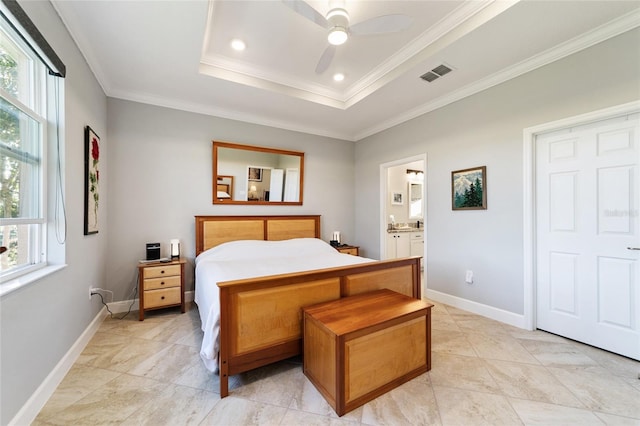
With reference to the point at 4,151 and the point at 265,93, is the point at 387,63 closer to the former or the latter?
the point at 265,93

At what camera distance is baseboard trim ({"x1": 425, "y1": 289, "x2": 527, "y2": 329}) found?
281cm

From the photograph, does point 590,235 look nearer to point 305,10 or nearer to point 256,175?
point 305,10

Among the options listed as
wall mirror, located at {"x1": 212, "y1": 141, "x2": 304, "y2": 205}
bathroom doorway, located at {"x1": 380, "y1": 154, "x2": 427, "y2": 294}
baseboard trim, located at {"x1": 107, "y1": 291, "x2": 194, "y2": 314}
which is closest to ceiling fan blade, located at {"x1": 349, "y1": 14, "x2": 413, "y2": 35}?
wall mirror, located at {"x1": 212, "y1": 141, "x2": 304, "y2": 205}

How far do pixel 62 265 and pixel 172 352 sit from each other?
3.63 feet

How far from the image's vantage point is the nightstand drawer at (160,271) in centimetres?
301

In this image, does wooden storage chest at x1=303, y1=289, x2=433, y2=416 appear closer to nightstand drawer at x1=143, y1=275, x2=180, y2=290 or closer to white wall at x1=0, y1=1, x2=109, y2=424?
white wall at x1=0, y1=1, x2=109, y2=424

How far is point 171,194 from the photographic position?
355 cm

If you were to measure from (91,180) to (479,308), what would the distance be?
4457 mm

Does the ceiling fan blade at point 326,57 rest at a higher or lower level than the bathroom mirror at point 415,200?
higher

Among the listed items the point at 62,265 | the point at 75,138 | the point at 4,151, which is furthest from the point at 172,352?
the point at 75,138

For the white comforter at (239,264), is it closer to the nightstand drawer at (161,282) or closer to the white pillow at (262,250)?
the white pillow at (262,250)

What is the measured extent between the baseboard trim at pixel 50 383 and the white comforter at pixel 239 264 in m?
0.91

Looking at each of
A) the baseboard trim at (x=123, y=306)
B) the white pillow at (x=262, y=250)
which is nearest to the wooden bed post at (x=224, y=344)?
the white pillow at (x=262, y=250)

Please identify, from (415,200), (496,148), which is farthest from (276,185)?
(415,200)
